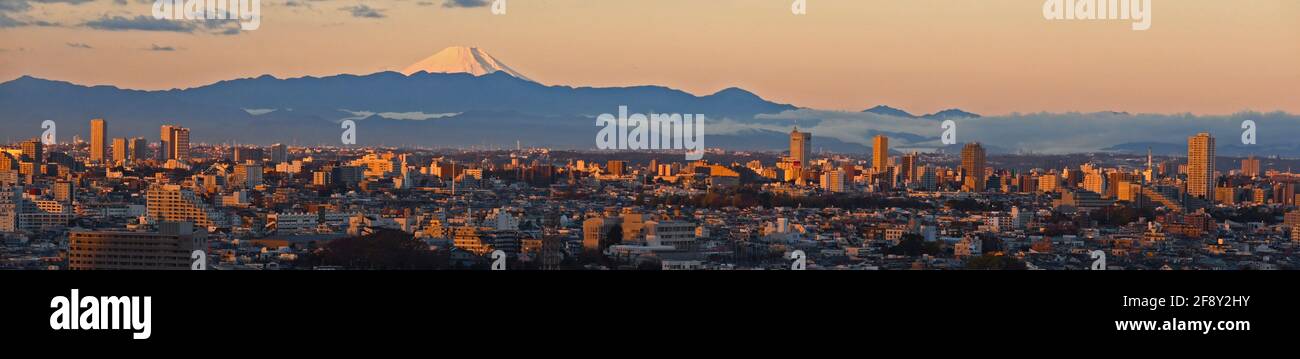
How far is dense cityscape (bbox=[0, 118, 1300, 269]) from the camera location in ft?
46.8

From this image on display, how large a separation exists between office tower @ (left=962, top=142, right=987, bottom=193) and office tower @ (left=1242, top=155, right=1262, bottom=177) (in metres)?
2.94

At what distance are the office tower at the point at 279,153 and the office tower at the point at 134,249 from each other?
3.11 metres

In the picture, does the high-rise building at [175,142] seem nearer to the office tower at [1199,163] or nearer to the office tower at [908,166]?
the office tower at [908,166]

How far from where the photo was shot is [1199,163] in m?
17.6

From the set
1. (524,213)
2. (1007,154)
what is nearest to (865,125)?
(1007,154)

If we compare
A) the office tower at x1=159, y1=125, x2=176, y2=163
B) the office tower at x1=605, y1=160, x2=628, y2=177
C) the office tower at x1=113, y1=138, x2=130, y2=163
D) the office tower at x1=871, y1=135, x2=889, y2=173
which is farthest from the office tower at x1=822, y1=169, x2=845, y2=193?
the office tower at x1=113, y1=138, x2=130, y2=163

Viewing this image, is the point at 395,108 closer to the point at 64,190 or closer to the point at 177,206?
the point at 177,206

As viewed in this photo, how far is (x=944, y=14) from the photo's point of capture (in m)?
16.8

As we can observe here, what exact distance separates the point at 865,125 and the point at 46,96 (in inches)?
388

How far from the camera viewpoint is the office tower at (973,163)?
17.6 meters

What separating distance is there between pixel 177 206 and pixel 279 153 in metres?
1.82
